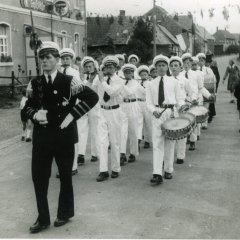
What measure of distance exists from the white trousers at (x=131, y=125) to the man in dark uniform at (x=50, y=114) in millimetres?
3721

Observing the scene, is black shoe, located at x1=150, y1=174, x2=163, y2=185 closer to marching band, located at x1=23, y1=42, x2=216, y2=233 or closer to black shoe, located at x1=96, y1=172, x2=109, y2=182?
marching band, located at x1=23, y1=42, x2=216, y2=233

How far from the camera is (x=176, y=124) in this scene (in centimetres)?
772

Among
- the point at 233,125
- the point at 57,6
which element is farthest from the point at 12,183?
the point at 57,6

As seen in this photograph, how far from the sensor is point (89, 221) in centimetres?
589

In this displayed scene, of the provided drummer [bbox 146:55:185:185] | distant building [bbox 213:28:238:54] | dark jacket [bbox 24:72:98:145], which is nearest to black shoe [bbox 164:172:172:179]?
drummer [bbox 146:55:185:185]

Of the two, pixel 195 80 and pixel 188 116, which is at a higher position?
pixel 195 80

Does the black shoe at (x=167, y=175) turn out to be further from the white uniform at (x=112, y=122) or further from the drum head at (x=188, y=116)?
the drum head at (x=188, y=116)

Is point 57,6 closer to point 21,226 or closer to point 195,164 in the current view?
point 195,164

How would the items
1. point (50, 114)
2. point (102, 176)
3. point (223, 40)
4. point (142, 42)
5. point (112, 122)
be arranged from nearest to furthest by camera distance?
point (50, 114), point (102, 176), point (112, 122), point (142, 42), point (223, 40)

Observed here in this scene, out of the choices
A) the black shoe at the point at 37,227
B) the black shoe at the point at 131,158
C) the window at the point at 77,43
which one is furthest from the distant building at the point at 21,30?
the black shoe at the point at 37,227

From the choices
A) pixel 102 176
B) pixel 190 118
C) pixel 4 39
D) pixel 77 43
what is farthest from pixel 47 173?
pixel 77 43

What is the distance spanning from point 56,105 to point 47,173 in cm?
79

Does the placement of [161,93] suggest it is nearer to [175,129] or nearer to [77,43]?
[175,129]

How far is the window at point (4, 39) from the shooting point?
24967 mm
